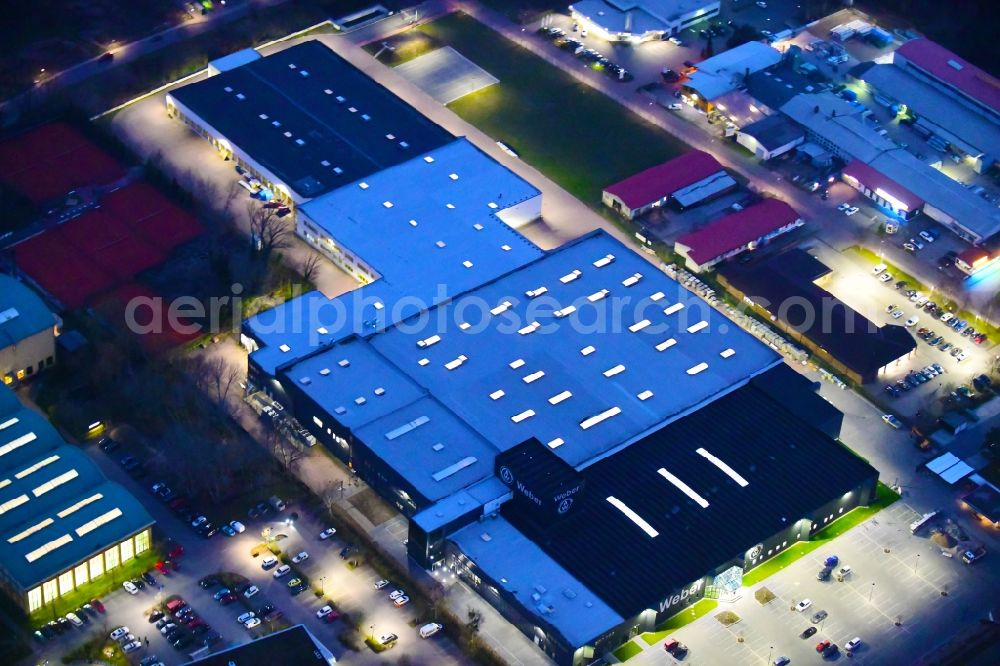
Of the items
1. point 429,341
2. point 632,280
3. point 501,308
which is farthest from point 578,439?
point 632,280

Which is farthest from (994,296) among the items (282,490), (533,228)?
(282,490)

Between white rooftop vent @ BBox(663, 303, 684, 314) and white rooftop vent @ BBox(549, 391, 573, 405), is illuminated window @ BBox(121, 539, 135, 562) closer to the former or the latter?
white rooftop vent @ BBox(549, 391, 573, 405)

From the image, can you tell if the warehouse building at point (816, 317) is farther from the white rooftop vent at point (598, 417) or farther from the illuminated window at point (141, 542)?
the illuminated window at point (141, 542)

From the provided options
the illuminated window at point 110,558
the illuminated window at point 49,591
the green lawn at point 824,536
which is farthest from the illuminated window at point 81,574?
the green lawn at point 824,536

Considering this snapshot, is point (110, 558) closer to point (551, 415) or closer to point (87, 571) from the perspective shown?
point (87, 571)

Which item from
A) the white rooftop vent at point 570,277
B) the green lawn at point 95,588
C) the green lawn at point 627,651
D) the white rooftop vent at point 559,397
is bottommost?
the green lawn at point 627,651
